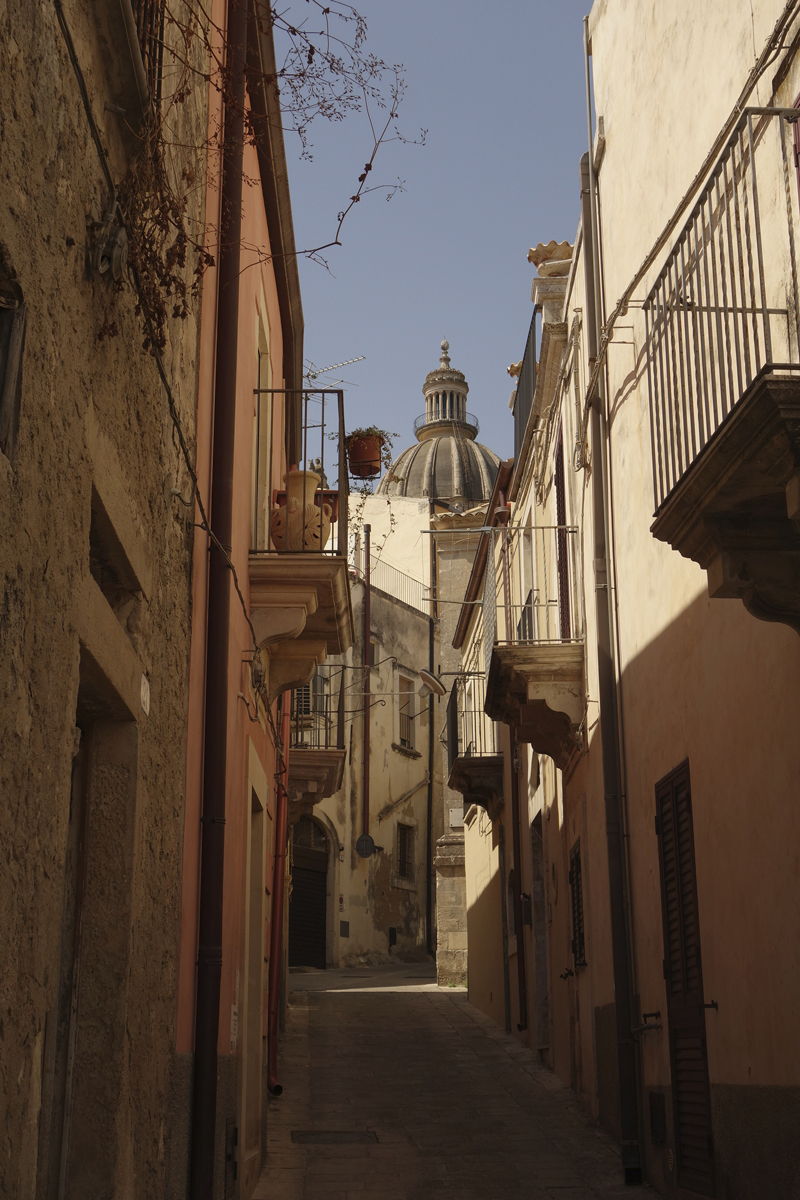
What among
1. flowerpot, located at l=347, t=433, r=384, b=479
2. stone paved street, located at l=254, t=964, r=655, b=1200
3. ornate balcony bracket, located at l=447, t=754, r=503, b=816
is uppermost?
flowerpot, located at l=347, t=433, r=384, b=479

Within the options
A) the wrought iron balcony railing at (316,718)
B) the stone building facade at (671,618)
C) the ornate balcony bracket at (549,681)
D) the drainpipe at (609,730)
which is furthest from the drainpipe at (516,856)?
the wrought iron balcony railing at (316,718)

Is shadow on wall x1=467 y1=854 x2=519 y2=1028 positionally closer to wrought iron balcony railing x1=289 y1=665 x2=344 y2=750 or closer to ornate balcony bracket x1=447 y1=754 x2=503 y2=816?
ornate balcony bracket x1=447 y1=754 x2=503 y2=816

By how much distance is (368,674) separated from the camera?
32312mm

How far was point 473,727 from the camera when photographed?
19.8 m

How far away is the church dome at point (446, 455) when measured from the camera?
171 feet

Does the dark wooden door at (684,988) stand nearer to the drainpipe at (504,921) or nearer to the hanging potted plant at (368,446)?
the hanging potted plant at (368,446)

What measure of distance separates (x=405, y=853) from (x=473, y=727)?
14892mm

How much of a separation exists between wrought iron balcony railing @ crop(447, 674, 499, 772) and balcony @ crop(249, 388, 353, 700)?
815cm

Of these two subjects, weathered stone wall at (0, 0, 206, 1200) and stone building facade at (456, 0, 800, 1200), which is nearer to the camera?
weathered stone wall at (0, 0, 206, 1200)

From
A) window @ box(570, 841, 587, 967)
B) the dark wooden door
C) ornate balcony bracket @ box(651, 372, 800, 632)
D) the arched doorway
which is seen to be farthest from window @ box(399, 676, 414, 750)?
ornate balcony bracket @ box(651, 372, 800, 632)

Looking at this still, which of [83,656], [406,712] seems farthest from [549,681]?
[406,712]

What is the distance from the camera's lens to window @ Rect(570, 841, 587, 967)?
11258 mm

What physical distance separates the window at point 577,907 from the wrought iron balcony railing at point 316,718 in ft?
25.8

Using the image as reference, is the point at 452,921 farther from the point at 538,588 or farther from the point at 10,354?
the point at 10,354
